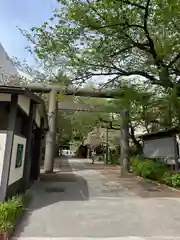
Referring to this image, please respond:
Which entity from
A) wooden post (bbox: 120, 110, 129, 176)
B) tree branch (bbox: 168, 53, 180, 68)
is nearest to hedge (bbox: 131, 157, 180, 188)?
wooden post (bbox: 120, 110, 129, 176)

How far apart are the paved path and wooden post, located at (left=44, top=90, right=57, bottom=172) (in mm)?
8409

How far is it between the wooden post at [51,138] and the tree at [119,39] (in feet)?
24.3

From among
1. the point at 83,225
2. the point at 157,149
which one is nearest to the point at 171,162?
the point at 157,149

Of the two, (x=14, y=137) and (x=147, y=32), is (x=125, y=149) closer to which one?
(x=147, y=32)

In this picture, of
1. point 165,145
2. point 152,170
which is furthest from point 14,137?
point 165,145

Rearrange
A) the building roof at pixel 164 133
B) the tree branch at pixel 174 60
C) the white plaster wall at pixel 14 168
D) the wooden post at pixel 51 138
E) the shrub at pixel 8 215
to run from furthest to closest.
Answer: the wooden post at pixel 51 138 < the building roof at pixel 164 133 < the tree branch at pixel 174 60 < the white plaster wall at pixel 14 168 < the shrub at pixel 8 215

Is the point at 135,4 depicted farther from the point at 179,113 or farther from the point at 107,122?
the point at 107,122

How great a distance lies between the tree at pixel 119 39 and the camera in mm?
9758

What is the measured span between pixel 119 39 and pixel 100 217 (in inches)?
272

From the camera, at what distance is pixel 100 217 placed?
7199 millimetres

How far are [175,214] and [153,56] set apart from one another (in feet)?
19.8

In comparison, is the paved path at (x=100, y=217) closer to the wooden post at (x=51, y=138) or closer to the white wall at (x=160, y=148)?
the white wall at (x=160, y=148)

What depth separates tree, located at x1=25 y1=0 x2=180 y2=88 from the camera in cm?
976

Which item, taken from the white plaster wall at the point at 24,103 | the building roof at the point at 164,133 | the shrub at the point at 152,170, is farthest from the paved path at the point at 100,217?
the building roof at the point at 164,133
